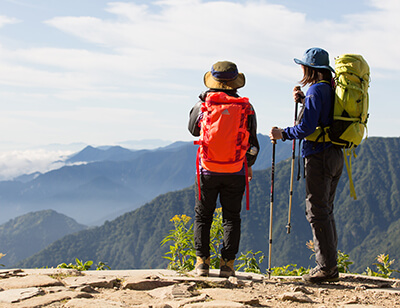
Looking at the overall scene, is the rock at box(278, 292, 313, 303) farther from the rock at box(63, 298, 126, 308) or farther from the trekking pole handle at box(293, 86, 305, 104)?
the trekking pole handle at box(293, 86, 305, 104)

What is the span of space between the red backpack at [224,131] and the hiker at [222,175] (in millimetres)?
12

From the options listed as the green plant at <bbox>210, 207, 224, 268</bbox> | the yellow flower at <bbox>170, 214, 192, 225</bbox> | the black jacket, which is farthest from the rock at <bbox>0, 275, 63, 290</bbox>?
the green plant at <bbox>210, 207, 224, 268</bbox>

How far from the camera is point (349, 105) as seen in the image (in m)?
5.16

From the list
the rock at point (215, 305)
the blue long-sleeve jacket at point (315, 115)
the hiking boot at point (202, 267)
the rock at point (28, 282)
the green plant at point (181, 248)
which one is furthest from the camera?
the green plant at point (181, 248)

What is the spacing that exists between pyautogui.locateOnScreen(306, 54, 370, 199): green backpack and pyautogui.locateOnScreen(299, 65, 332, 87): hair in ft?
0.49

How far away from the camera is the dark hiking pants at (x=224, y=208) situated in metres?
5.40

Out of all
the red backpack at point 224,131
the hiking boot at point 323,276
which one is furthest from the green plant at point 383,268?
the red backpack at point 224,131

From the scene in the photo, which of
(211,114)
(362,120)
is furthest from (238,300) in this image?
(362,120)

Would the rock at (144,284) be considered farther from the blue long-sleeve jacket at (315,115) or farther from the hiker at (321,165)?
the blue long-sleeve jacket at (315,115)

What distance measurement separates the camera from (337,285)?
535 cm

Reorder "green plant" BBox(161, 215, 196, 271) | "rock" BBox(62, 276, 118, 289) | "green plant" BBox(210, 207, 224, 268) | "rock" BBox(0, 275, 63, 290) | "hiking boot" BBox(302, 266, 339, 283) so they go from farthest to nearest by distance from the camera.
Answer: "green plant" BBox(210, 207, 224, 268) → "green plant" BBox(161, 215, 196, 271) → "hiking boot" BBox(302, 266, 339, 283) → "rock" BBox(62, 276, 118, 289) → "rock" BBox(0, 275, 63, 290)

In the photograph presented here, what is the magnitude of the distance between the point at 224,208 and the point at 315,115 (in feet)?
5.35

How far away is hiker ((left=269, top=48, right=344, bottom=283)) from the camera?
17.2ft

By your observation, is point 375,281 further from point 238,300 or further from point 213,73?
point 213,73
